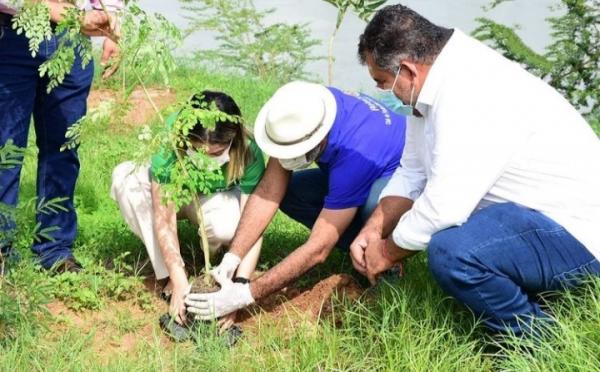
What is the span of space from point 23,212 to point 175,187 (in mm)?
636

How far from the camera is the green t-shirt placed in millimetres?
3748

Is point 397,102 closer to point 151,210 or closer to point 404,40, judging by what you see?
point 404,40

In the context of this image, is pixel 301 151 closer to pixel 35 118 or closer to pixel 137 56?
pixel 137 56

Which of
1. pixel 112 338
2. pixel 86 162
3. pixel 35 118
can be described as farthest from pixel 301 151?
pixel 86 162

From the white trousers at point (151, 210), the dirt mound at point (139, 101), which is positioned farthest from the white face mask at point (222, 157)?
the dirt mound at point (139, 101)

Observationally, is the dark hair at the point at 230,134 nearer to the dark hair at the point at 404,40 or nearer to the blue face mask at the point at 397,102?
the blue face mask at the point at 397,102

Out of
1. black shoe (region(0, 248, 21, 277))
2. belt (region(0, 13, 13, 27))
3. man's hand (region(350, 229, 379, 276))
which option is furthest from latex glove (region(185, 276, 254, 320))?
belt (region(0, 13, 13, 27))

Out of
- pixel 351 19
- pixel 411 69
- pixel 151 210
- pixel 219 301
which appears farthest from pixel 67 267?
pixel 351 19

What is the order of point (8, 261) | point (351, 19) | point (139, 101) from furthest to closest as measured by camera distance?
point (351, 19), point (139, 101), point (8, 261)

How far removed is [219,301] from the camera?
11.5 feet

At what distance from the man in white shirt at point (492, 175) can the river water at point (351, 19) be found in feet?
21.6

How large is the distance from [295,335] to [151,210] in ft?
3.31

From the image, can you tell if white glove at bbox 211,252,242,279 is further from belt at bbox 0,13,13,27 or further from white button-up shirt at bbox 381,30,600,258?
belt at bbox 0,13,13,27

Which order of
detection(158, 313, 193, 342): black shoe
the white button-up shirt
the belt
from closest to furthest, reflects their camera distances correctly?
the white button-up shirt < detection(158, 313, 193, 342): black shoe < the belt
